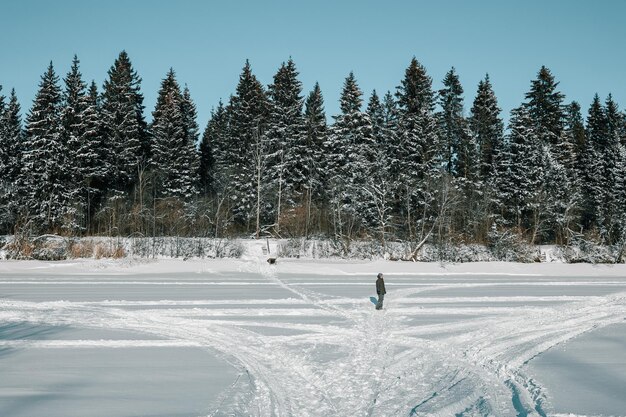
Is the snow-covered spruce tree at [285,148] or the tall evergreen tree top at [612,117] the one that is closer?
the snow-covered spruce tree at [285,148]

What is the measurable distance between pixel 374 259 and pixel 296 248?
5535 millimetres

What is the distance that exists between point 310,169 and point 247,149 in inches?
282

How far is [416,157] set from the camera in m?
40.5

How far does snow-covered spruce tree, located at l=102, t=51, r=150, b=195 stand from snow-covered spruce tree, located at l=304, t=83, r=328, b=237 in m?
14.2

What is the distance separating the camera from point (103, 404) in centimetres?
694

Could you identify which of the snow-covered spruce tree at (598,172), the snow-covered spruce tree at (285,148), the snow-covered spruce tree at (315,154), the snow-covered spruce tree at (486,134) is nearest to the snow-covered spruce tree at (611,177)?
the snow-covered spruce tree at (598,172)

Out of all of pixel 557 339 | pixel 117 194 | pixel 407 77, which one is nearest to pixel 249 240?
pixel 117 194

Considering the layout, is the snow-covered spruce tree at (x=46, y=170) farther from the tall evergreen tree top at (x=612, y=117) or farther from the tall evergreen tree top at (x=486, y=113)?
the tall evergreen tree top at (x=612, y=117)

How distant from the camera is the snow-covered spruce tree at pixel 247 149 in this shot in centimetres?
4034

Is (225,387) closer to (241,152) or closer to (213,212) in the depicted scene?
(213,212)

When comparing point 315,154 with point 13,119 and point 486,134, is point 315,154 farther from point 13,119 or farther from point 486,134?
point 13,119

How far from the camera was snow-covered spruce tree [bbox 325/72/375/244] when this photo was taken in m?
36.1

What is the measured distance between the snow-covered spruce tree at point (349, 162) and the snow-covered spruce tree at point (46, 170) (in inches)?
769

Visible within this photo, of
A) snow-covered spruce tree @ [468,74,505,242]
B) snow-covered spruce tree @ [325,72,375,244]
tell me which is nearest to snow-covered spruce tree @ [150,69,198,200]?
snow-covered spruce tree @ [325,72,375,244]
